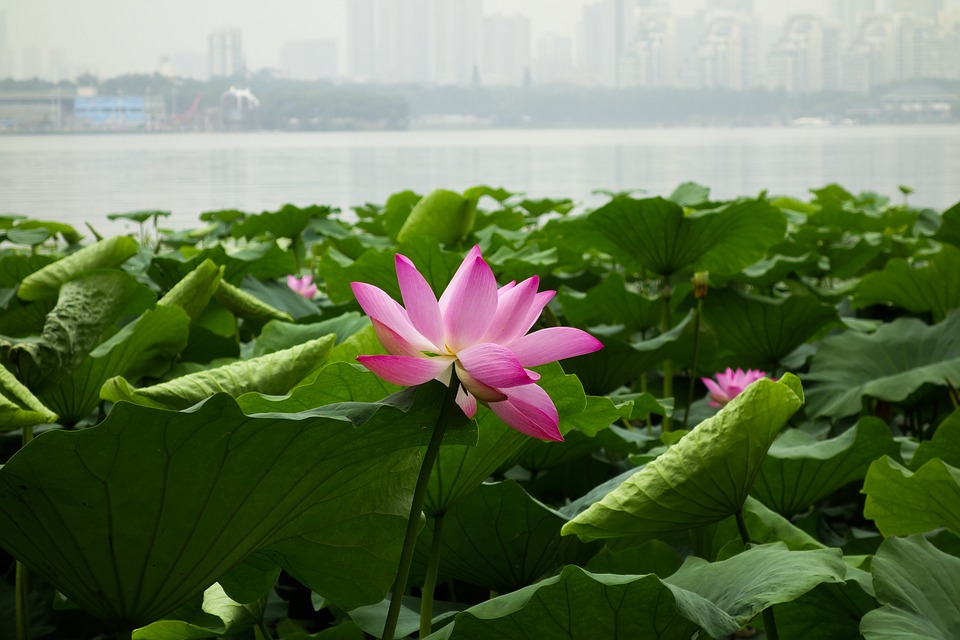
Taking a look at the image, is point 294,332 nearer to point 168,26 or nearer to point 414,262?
point 414,262

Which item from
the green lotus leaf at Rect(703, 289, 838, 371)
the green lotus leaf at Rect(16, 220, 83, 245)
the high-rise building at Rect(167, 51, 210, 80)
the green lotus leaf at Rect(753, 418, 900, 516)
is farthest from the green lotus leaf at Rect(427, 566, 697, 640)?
the high-rise building at Rect(167, 51, 210, 80)

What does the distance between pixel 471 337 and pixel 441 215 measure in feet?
3.49

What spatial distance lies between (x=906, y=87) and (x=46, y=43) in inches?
245

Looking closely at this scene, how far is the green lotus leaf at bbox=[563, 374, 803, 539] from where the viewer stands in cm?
53

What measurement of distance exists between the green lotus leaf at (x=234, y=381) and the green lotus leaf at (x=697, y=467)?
203 mm

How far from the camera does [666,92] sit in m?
8.32

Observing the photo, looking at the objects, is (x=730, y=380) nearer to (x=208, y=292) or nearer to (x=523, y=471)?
(x=523, y=471)

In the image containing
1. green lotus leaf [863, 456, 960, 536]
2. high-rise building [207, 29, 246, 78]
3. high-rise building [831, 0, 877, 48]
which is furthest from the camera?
high-rise building [831, 0, 877, 48]

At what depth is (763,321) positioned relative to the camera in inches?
49.7

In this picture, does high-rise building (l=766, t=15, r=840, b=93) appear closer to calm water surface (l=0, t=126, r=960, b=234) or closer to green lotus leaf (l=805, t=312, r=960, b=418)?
calm water surface (l=0, t=126, r=960, b=234)

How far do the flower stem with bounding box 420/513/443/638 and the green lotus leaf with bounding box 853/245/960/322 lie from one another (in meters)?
0.95

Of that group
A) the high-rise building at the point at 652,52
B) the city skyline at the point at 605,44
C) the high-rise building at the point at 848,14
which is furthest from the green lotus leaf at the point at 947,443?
the high-rise building at the point at 848,14

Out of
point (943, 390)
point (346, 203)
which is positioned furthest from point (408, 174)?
Result: point (943, 390)

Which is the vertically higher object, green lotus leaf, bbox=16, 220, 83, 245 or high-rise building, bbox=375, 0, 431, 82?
high-rise building, bbox=375, 0, 431, 82
